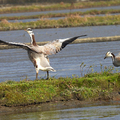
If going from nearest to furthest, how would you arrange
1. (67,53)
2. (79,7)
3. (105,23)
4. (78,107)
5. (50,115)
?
(50,115) → (78,107) → (67,53) → (105,23) → (79,7)

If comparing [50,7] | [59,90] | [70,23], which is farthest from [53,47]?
[50,7]

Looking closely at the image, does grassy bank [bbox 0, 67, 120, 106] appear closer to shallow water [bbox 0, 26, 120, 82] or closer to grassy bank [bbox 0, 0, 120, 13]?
shallow water [bbox 0, 26, 120, 82]

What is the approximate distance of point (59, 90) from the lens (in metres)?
8.73

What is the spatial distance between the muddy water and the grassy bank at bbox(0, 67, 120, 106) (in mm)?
528

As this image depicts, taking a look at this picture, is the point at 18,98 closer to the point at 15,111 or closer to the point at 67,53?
the point at 15,111

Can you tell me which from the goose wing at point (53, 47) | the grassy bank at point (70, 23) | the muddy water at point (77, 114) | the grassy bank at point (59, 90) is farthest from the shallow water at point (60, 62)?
the grassy bank at point (70, 23)

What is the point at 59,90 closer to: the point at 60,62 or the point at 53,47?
the point at 53,47

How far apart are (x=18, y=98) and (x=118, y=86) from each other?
2.67m

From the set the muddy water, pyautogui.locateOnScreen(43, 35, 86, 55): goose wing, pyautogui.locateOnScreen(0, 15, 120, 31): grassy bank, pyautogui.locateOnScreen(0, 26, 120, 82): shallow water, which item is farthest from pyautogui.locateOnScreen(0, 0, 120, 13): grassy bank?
the muddy water

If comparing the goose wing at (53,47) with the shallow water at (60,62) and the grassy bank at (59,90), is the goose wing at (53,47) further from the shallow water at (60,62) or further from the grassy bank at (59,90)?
the grassy bank at (59,90)

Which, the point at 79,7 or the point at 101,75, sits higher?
the point at 79,7

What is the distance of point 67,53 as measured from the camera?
1931 cm

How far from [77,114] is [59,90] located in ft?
4.27

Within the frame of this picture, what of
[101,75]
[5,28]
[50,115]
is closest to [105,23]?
[5,28]
